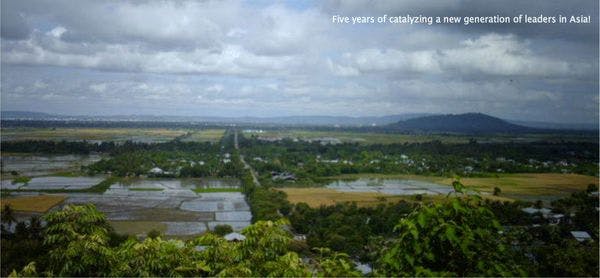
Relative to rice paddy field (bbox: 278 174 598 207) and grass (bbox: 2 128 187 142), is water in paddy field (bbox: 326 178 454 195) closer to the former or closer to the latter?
rice paddy field (bbox: 278 174 598 207)

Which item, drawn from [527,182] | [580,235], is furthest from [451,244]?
[527,182]

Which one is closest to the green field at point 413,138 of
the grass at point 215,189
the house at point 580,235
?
the grass at point 215,189

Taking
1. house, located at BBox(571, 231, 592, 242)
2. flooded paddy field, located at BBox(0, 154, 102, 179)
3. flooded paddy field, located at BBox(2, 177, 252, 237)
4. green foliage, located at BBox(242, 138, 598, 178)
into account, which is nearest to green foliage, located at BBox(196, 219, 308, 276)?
flooded paddy field, located at BBox(2, 177, 252, 237)

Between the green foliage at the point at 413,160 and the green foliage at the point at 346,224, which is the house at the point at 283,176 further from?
the green foliage at the point at 346,224

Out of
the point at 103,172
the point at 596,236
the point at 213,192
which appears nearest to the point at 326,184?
the point at 213,192

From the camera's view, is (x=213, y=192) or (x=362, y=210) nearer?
(x=362, y=210)

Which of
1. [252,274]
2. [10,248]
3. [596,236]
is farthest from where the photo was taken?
[596,236]

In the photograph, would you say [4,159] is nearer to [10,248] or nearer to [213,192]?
[213,192]

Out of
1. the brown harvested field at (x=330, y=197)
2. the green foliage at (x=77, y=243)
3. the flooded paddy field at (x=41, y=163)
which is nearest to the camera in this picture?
the green foliage at (x=77, y=243)
